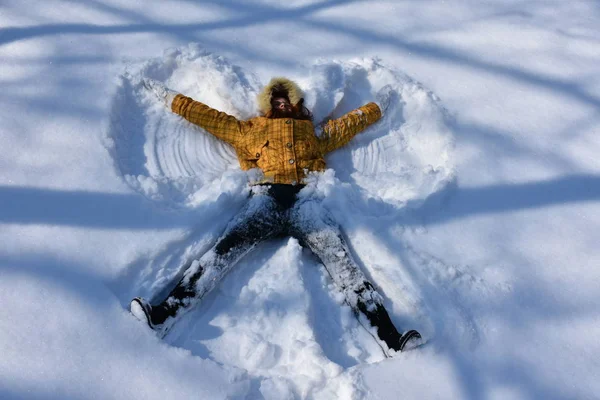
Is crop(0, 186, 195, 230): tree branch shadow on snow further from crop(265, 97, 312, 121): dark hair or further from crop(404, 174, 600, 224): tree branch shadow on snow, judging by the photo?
crop(404, 174, 600, 224): tree branch shadow on snow

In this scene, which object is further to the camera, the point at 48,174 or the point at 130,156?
the point at 130,156

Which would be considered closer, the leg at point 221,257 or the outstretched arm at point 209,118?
the leg at point 221,257

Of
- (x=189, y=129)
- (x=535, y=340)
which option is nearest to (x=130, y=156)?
(x=189, y=129)

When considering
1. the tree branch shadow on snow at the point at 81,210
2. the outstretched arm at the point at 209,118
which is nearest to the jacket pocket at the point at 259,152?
the outstretched arm at the point at 209,118

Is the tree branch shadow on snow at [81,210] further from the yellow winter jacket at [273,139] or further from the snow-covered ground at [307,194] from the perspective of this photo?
the yellow winter jacket at [273,139]

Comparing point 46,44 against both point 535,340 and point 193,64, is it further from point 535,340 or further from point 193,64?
point 535,340

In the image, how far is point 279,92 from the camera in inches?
103

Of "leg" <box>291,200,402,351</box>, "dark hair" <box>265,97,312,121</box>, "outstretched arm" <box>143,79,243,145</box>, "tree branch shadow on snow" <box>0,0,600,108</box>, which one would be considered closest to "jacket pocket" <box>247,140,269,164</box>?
"outstretched arm" <box>143,79,243,145</box>

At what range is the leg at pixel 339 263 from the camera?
192cm

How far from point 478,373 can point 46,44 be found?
2.91 metres


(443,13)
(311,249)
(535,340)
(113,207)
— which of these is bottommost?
(535,340)

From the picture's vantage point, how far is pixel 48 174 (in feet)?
7.04

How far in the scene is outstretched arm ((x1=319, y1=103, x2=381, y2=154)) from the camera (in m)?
2.59

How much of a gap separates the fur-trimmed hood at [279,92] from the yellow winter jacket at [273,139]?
4.6 inches
